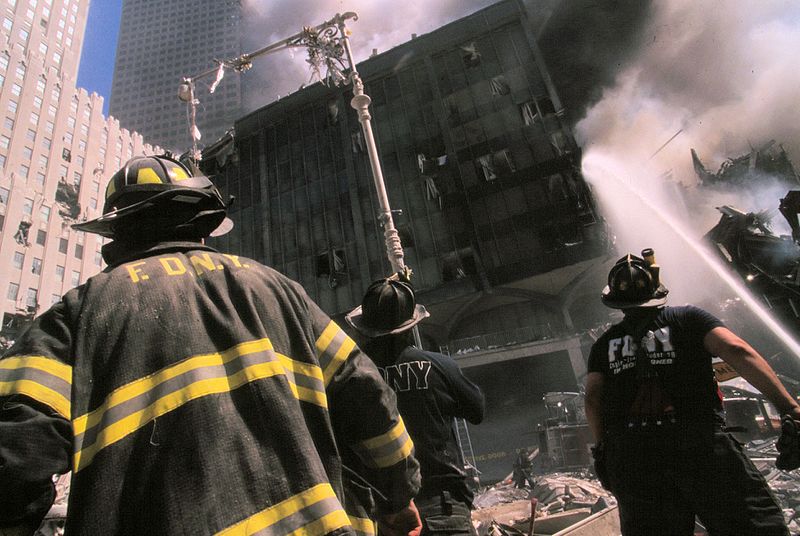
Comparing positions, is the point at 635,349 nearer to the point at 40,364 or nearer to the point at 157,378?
the point at 157,378

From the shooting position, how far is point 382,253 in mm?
25234

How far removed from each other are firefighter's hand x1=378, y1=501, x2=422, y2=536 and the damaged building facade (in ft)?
61.2

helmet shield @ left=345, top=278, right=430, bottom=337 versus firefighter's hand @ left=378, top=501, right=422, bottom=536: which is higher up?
helmet shield @ left=345, top=278, right=430, bottom=337

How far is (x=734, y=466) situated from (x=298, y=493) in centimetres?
238

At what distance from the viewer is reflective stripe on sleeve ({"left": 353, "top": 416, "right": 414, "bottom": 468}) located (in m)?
1.39

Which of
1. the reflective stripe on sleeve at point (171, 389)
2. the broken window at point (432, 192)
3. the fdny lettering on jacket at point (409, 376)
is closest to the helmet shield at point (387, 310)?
the fdny lettering on jacket at point (409, 376)

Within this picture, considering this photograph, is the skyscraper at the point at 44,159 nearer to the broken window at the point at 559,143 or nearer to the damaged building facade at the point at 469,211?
the damaged building facade at the point at 469,211

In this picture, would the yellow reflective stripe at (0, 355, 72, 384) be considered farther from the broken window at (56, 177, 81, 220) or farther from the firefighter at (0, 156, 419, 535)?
the broken window at (56, 177, 81, 220)

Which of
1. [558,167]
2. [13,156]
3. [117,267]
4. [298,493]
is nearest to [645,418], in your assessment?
[298,493]

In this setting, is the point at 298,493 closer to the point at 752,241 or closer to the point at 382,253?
the point at 752,241

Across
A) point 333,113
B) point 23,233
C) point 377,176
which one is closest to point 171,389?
point 377,176

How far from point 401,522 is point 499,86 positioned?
2660 cm

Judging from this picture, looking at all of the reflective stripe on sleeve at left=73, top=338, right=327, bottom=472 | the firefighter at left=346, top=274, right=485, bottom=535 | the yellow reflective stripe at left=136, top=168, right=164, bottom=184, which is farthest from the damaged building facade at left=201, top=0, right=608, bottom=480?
the yellow reflective stripe at left=136, top=168, right=164, bottom=184

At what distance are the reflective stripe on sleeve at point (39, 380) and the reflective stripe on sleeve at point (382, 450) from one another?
32.7 inches
